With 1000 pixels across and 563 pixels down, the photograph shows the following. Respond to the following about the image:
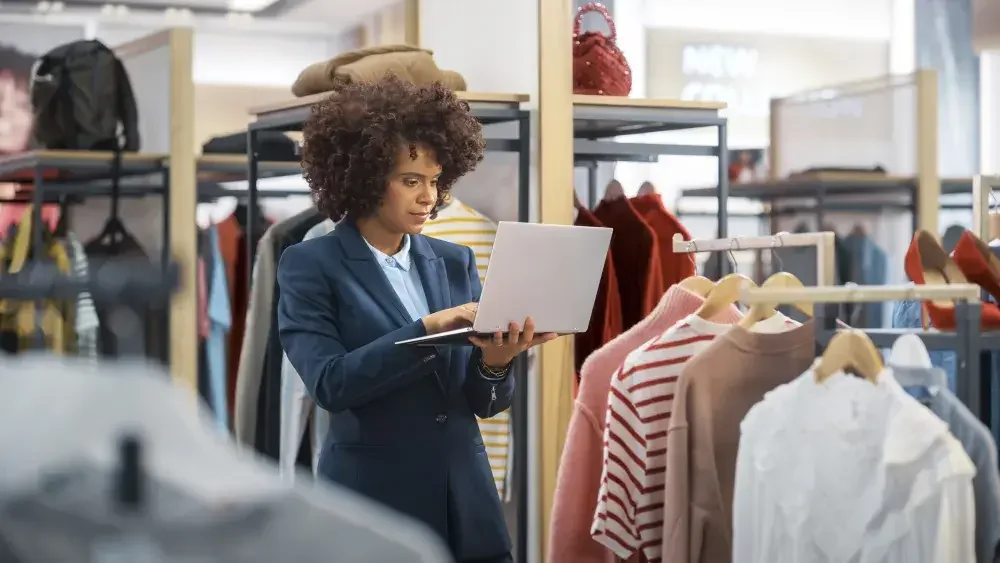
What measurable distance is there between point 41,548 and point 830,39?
17.7 feet

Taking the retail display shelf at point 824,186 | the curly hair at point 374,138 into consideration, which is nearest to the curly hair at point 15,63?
the retail display shelf at point 824,186

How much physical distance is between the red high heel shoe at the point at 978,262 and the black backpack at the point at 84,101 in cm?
290

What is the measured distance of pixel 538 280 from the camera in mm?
2242

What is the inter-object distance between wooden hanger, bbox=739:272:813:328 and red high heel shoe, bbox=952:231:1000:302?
0.54 m

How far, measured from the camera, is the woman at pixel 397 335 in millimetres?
2287

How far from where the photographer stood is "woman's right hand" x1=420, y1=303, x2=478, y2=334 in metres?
2.25

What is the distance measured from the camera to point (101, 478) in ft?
2.85

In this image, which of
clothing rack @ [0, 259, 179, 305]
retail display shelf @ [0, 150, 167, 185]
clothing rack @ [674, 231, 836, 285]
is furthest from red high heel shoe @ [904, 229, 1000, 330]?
retail display shelf @ [0, 150, 167, 185]

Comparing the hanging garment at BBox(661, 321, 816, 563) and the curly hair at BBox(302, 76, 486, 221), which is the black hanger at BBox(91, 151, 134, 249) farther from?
the hanging garment at BBox(661, 321, 816, 563)

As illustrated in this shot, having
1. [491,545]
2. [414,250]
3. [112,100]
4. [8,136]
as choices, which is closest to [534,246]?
[414,250]

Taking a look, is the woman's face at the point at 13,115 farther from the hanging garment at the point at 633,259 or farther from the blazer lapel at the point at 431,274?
the blazer lapel at the point at 431,274

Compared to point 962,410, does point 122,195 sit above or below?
above

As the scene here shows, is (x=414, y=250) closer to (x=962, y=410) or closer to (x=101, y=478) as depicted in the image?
(x=962, y=410)

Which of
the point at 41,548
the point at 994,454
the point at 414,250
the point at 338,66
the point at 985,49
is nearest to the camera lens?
the point at 41,548
